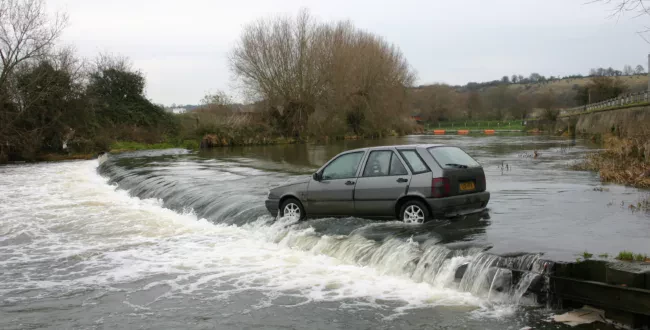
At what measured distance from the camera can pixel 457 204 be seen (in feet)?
32.9

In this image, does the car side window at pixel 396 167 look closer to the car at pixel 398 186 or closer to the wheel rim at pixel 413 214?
the car at pixel 398 186

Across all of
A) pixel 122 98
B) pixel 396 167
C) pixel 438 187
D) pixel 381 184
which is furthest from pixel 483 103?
pixel 438 187

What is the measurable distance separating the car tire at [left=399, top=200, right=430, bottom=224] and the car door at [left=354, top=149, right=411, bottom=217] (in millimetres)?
204

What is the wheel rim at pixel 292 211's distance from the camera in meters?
11.8

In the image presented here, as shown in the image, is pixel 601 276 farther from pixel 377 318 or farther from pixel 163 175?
pixel 163 175

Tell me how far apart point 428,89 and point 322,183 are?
347ft

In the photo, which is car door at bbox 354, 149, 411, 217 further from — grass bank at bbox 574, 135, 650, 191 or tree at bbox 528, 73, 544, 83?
tree at bbox 528, 73, 544, 83

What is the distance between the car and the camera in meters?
9.91

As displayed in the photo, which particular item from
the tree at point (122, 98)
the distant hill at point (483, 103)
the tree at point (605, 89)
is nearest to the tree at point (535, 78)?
the distant hill at point (483, 103)

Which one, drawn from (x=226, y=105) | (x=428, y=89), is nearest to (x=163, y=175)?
(x=226, y=105)

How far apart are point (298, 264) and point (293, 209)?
2.24 m

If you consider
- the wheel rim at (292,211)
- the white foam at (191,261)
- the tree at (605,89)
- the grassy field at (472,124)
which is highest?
the tree at (605,89)

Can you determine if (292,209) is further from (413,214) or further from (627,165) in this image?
(627,165)

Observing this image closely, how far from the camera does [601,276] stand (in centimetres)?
646
